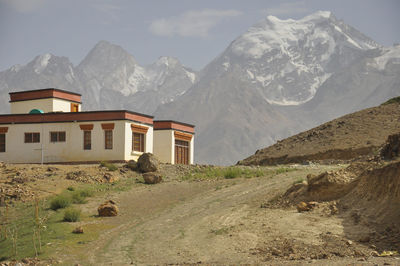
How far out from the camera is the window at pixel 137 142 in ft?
150

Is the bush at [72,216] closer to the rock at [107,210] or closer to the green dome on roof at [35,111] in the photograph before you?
the rock at [107,210]

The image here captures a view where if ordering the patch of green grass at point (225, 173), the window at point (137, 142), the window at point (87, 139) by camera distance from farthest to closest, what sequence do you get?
1. the window at point (137, 142)
2. the window at point (87, 139)
3. the patch of green grass at point (225, 173)

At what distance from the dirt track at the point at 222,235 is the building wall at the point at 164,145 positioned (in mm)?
20316

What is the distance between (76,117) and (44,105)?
22.6ft

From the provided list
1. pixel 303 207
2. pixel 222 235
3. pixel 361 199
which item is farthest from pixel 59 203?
pixel 361 199

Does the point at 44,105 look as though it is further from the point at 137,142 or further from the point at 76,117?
the point at 137,142

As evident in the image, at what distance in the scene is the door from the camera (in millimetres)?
52469

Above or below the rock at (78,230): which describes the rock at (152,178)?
above

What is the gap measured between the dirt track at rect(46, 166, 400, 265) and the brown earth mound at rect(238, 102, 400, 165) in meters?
Result: 19.4

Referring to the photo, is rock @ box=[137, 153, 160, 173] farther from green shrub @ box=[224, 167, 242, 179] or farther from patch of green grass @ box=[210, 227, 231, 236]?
patch of green grass @ box=[210, 227, 231, 236]

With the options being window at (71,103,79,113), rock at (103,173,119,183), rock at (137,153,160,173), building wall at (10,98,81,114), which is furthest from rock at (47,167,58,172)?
window at (71,103,79,113)

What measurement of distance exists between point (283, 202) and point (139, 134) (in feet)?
72.8

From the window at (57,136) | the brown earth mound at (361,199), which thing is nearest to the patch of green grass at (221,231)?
the brown earth mound at (361,199)

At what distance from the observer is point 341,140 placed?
168 ft
